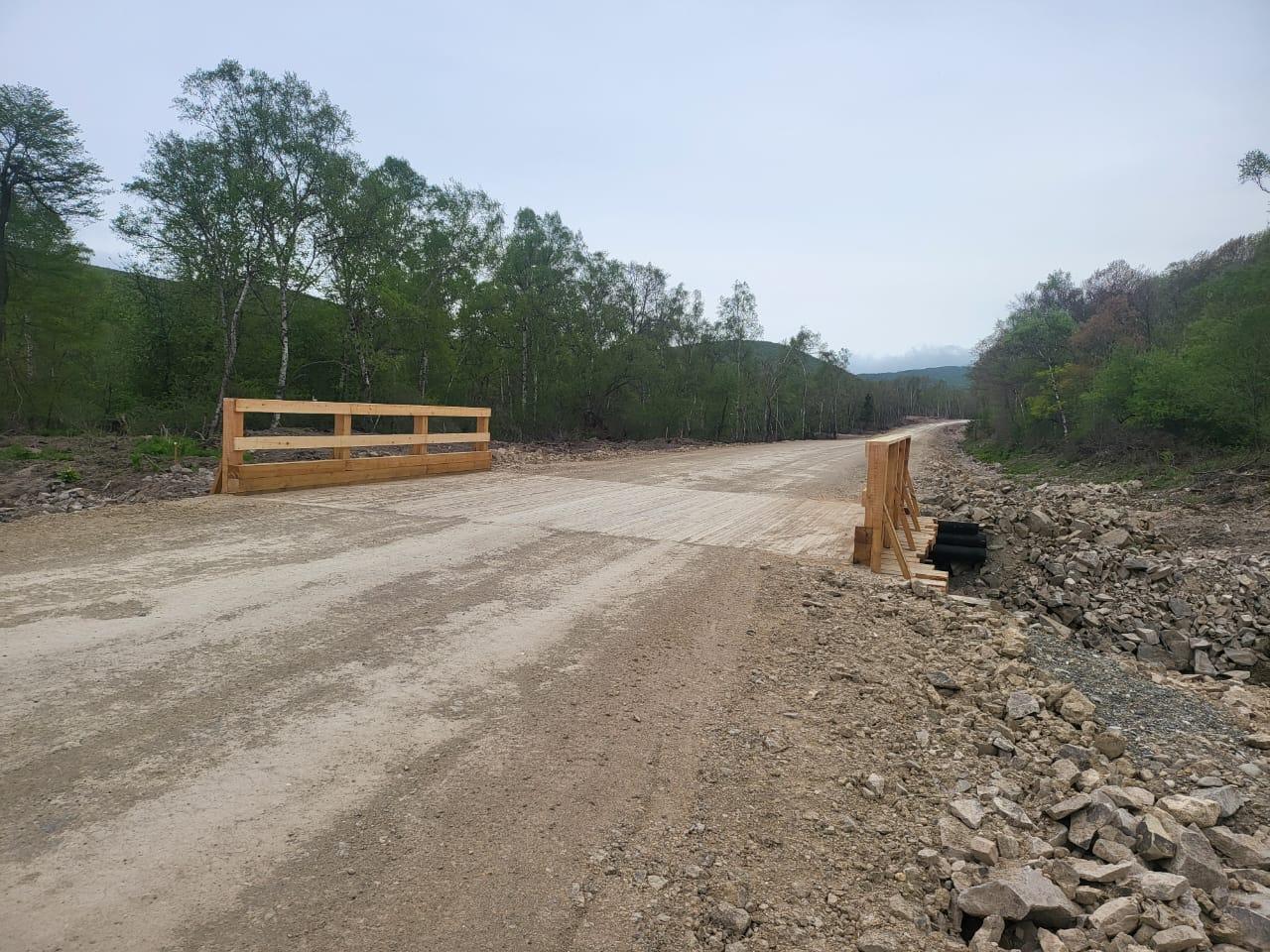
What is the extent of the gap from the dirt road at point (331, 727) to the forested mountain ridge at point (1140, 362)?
17929 mm

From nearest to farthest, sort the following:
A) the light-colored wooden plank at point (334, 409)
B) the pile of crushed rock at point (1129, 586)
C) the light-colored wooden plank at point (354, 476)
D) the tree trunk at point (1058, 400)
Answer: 1. the pile of crushed rock at point (1129, 586)
2. the light-colored wooden plank at point (334, 409)
3. the light-colored wooden plank at point (354, 476)
4. the tree trunk at point (1058, 400)

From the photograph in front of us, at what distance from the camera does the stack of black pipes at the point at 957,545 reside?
821 cm

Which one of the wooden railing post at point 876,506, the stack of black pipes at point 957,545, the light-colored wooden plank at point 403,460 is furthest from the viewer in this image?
the light-colored wooden plank at point 403,460

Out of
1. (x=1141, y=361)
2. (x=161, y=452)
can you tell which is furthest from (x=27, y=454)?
(x=1141, y=361)

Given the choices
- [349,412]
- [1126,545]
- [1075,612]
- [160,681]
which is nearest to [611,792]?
[160,681]

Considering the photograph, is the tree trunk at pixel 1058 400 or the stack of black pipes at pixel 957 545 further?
the tree trunk at pixel 1058 400

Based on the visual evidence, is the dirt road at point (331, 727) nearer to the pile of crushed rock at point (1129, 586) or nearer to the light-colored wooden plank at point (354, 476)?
the light-colored wooden plank at point (354, 476)

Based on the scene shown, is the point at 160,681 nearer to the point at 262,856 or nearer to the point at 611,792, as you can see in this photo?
the point at 262,856

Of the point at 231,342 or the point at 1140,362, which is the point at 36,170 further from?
the point at 1140,362

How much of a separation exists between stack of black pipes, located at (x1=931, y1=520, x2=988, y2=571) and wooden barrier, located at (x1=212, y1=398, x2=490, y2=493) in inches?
305

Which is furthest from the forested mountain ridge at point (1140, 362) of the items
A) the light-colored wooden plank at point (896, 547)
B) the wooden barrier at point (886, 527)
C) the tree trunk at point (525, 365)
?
the tree trunk at point (525, 365)

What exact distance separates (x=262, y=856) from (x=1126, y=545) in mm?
11123

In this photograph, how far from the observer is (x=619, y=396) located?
3419 centimetres

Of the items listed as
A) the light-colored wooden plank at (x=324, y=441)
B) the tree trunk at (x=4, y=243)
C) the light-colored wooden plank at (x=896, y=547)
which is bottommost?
the light-colored wooden plank at (x=896, y=547)
